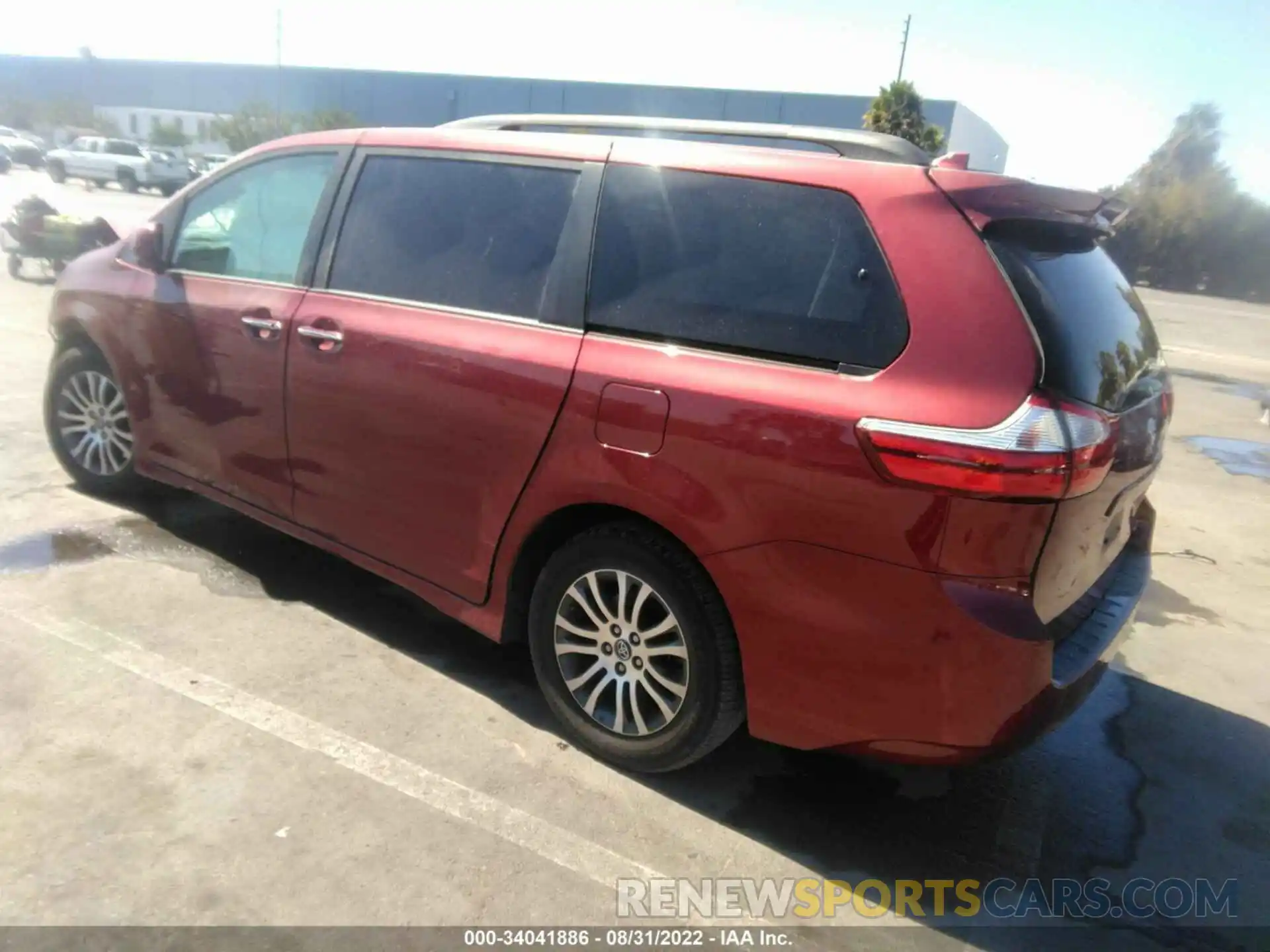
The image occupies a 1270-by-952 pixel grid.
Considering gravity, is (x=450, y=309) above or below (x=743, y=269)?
below

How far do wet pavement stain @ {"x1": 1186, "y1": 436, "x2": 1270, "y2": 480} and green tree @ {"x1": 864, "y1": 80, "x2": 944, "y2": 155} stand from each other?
1508 cm

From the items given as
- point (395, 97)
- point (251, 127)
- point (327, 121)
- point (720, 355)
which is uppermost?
point (395, 97)

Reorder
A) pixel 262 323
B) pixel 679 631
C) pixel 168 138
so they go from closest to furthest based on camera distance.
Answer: pixel 679 631
pixel 262 323
pixel 168 138

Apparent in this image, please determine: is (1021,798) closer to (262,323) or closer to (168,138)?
(262,323)

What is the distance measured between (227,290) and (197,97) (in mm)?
90301

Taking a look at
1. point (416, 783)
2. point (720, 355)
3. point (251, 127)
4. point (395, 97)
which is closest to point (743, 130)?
point (720, 355)

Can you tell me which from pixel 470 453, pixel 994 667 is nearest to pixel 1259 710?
pixel 994 667

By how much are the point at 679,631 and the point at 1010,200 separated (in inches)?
58.7

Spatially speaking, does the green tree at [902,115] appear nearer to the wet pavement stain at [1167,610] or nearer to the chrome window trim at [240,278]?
the wet pavement stain at [1167,610]

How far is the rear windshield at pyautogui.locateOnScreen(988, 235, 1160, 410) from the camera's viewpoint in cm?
232

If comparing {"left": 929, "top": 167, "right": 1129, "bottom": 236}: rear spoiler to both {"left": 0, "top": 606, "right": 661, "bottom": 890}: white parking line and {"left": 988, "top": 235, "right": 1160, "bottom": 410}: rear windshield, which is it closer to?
{"left": 988, "top": 235, "right": 1160, "bottom": 410}: rear windshield

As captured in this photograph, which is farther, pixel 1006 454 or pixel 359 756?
pixel 359 756

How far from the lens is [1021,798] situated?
2.98 meters

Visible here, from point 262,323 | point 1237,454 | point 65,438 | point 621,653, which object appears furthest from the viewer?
point 1237,454
